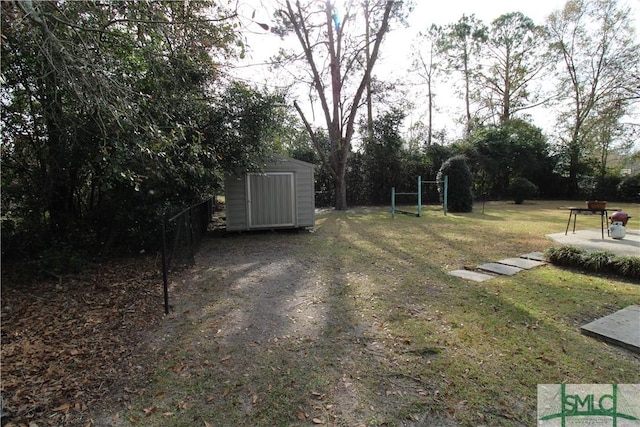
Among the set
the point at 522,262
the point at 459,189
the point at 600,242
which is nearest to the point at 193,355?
the point at 522,262

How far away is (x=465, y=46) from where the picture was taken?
935 inches

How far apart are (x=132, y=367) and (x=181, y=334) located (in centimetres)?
55

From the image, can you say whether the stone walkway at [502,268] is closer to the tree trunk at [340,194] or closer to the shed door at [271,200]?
the shed door at [271,200]

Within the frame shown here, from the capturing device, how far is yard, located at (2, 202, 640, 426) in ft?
6.57

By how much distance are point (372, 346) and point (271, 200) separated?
233 inches

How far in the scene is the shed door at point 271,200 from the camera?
808 centimetres

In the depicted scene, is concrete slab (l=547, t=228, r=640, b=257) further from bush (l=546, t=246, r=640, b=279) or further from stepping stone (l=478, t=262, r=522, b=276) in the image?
stepping stone (l=478, t=262, r=522, b=276)

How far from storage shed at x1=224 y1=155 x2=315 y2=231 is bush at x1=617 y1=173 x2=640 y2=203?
61.7 feet

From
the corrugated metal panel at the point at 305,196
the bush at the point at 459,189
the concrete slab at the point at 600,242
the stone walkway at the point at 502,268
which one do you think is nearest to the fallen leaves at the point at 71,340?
the stone walkway at the point at 502,268

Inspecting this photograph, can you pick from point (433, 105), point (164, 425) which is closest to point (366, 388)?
point (164, 425)

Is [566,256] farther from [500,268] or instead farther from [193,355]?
[193,355]

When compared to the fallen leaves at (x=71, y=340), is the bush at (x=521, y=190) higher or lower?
higher

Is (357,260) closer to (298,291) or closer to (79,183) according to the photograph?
(298,291)
